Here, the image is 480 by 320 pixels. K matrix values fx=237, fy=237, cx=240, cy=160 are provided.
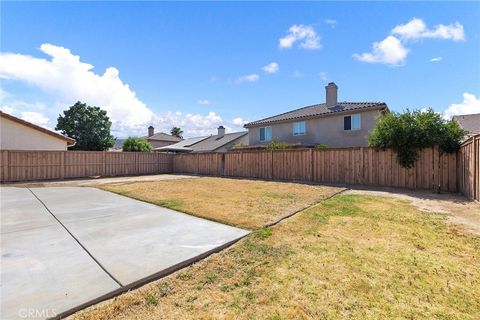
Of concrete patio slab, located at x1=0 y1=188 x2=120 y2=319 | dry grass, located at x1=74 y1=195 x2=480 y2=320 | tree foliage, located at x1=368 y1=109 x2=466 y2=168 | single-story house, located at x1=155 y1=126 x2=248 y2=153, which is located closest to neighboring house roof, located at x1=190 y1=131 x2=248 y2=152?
single-story house, located at x1=155 y1=126 x2=248 y2=153

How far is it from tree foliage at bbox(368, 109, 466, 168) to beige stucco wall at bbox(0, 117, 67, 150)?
20379 millimetres

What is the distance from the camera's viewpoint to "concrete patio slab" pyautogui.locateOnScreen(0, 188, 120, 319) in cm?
217

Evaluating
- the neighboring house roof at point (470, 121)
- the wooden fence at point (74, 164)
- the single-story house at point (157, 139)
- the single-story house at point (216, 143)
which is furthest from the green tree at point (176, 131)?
the neighboring house roof at point (470, 121)

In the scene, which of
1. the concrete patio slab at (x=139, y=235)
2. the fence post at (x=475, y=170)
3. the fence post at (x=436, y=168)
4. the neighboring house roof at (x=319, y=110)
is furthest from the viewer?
the neighboring house roof at (x=319, y=110)

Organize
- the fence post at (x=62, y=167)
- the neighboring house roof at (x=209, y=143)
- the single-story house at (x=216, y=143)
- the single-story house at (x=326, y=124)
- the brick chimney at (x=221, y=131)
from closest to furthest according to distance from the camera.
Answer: the fence post at (x=62, y=167) → the single-story house at (x=326, y=124) → the single-story house at (x=216, y=143) → the neighboring house roof at (x=209, y=143) → the brick chimney at (x=221, y=131)

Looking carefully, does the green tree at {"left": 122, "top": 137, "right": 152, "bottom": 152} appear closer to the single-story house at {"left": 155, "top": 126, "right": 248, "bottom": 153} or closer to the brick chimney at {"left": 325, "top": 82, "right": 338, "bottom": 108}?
the single-story house at {"left": 155, "top": 126, "right": 248, "bottom": 153}

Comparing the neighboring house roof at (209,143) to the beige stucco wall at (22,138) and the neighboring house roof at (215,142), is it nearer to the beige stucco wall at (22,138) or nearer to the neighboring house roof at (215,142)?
the neighboring house roof at (215,142)

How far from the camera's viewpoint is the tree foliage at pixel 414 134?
8.88 m

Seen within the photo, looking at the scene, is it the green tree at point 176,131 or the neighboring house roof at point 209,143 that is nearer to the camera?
the neighboring house roof at point 209,143

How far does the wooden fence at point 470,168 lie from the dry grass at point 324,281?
3757 mm

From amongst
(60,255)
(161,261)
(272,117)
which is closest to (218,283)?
(161,261)

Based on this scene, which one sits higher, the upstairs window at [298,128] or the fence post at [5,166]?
the upstairs window at [298,128]

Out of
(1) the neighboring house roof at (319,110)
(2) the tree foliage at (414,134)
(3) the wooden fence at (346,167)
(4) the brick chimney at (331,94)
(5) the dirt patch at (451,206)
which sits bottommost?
(5) the dirt patch at (451,206)

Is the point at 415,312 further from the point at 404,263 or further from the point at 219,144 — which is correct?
the point at 219,144
